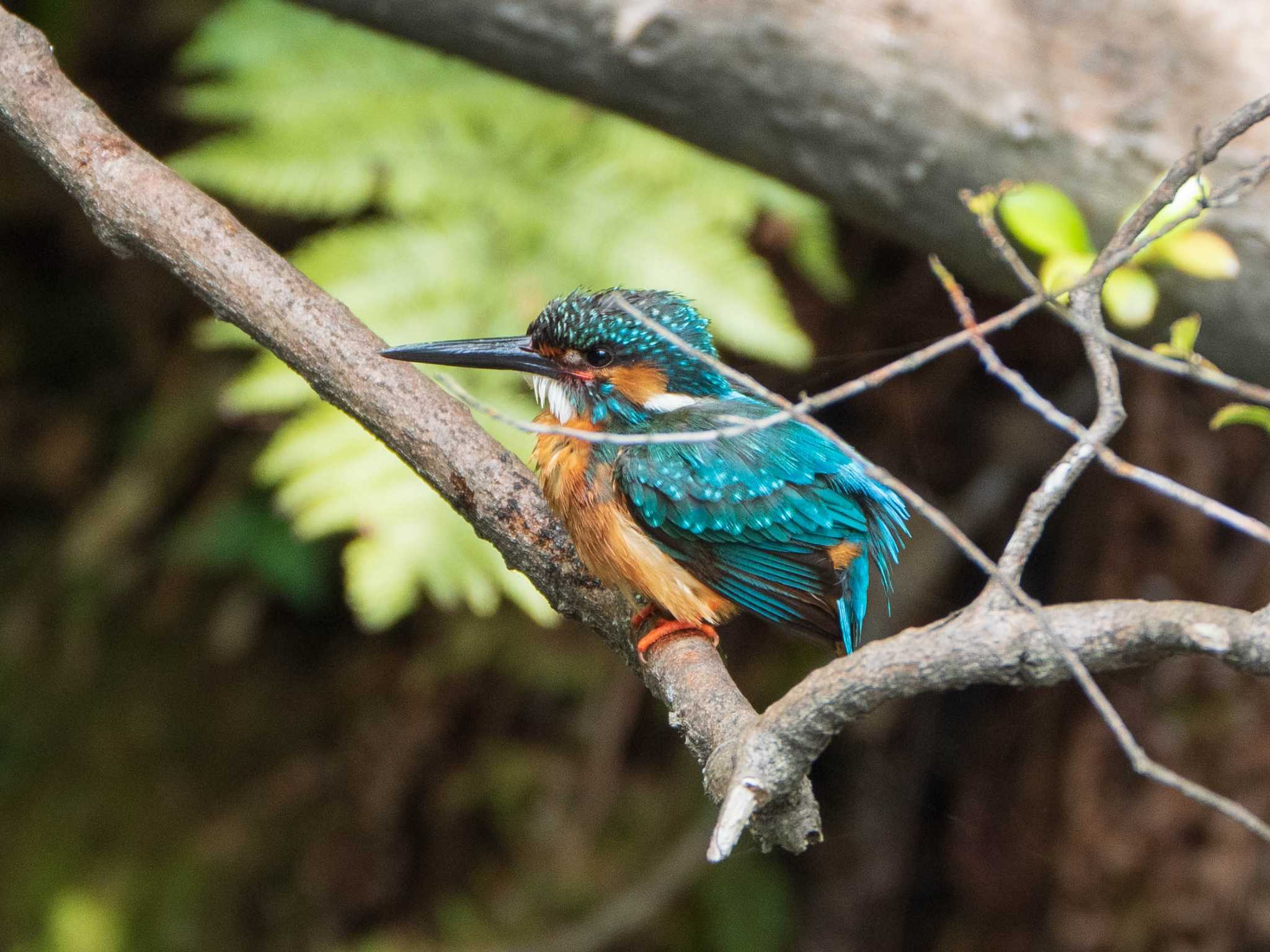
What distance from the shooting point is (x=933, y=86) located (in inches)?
83.6

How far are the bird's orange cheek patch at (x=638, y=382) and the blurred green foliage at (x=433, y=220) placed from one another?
582 millimetres

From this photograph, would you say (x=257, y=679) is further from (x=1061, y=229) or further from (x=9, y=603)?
(x=1061, y=229)

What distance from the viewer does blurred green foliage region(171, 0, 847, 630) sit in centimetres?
275

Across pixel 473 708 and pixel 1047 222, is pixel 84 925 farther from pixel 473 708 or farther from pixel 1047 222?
pixel 1047 222

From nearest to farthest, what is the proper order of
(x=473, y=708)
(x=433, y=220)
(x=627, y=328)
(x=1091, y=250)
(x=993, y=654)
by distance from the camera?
1. (x=993, y=654)
2. (x=1091, y=250)
3. (x=627, y=328)
4. (x=433, y=220)
5. (x=473, y=708)

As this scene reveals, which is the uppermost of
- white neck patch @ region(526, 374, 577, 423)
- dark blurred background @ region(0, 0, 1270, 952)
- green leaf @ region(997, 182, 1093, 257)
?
white neck patch @ region(526, 374, 577, 423)

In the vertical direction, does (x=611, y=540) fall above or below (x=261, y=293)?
below

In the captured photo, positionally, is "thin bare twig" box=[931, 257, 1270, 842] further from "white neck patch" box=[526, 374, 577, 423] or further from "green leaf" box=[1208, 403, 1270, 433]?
"white neck patch" box=[526, 374, 577, 423]

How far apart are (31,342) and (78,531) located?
713mm

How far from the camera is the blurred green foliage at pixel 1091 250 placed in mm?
1633

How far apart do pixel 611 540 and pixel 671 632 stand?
167 mm

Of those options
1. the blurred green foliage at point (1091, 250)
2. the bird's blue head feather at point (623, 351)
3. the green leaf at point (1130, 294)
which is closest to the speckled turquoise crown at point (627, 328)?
the bird's blue head feather at point (623, 351)

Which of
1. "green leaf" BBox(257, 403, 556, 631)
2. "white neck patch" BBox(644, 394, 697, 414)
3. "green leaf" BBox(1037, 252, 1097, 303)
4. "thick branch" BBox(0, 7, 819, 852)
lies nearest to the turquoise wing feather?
"white neck patch" BBox(644, 394, 697, 414)

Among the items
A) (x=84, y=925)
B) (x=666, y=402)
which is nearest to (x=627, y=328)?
(x=666, y=402)
